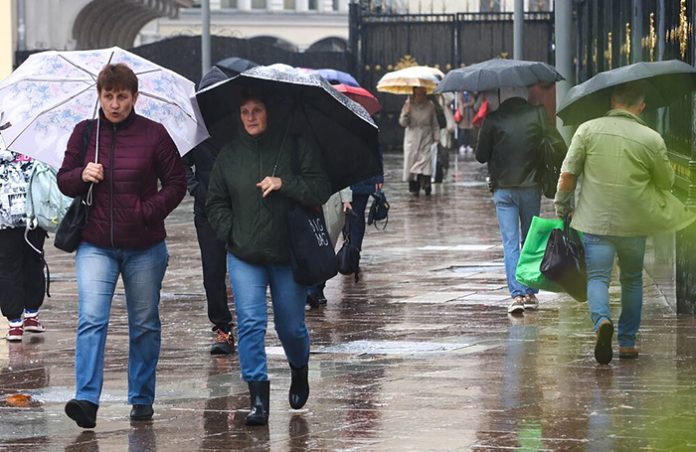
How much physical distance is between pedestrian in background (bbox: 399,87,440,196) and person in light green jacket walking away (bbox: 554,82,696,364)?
17.8 meters

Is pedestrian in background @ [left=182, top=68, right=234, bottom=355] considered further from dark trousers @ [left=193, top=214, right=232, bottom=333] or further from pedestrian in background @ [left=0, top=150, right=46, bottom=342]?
pedestrian in background @ [left=0, top=150, right=46, bottom=342]

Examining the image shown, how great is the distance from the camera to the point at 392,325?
1224 centimetres

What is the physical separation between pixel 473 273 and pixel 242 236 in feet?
25.2

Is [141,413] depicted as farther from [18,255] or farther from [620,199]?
[18,255]

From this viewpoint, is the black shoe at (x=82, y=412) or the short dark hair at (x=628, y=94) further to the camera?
the short dark hair at (x=628, y=94)

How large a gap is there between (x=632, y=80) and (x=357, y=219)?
5539mm

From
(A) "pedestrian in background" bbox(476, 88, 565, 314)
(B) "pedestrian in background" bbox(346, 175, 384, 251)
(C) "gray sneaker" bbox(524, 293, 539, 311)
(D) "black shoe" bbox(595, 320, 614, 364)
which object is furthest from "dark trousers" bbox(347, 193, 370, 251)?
(D) "black shoe" bbox(595, 320, 614, 364)

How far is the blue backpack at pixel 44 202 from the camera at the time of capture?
458 inches

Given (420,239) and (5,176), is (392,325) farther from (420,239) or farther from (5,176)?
(420,239)

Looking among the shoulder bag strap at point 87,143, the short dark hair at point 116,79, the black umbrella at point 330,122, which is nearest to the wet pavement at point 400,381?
the shoulder bag strap at point 87,143

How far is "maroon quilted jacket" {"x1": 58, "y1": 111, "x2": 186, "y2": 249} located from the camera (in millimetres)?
8430

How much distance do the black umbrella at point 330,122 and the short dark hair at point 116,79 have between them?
462mm

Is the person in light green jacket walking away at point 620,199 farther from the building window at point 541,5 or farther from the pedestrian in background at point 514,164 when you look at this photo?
the building window at point 541,5

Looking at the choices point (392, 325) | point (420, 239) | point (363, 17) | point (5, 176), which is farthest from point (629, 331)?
point (363, 17)
